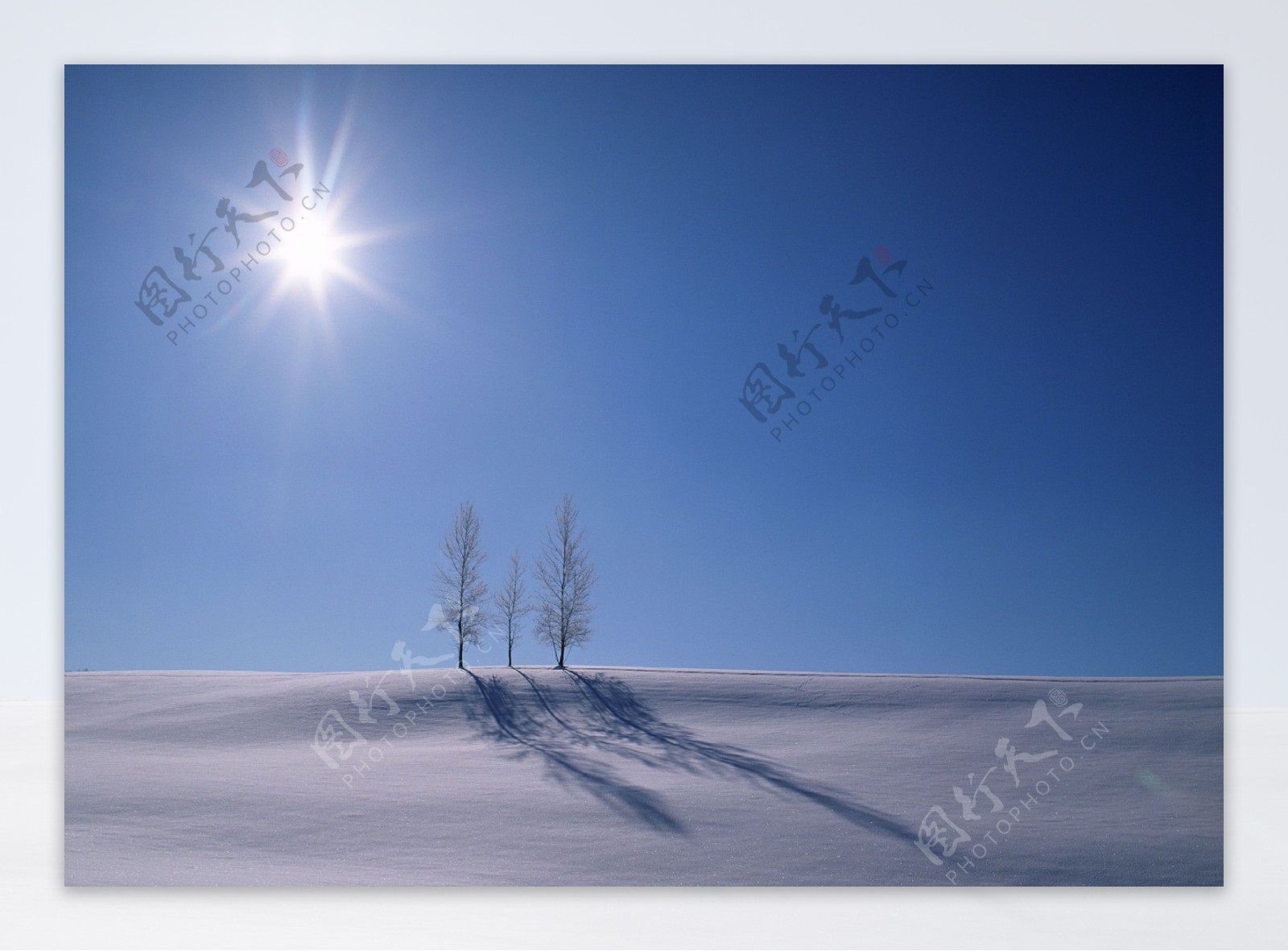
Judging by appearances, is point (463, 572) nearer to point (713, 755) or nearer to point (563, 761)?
point (563, 761)

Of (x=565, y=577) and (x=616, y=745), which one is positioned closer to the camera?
(x=565, y=577)

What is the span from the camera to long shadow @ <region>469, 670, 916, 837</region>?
15.0 feet

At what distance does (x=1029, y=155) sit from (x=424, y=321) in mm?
3258

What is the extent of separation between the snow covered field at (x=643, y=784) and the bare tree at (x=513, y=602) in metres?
0.33

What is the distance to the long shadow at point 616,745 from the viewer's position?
4.57 m

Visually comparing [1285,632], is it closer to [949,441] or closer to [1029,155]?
[949,441]

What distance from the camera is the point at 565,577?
15.6 ft

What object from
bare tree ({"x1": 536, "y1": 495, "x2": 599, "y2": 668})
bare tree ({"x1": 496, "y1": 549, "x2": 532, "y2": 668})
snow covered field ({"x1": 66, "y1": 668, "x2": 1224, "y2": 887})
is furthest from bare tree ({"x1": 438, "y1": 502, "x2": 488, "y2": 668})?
snow covered field ({"x1": 66, "y1": 668, "x2": 1224, "y2": 887})

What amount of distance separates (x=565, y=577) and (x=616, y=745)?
96 cm

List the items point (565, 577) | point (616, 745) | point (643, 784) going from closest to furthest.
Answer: point (643, 784), point (565, 577), point (616, 745)

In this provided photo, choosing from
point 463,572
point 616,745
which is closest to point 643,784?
point 616,745

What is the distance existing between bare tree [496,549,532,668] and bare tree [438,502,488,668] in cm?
10

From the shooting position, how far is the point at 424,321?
4672mm

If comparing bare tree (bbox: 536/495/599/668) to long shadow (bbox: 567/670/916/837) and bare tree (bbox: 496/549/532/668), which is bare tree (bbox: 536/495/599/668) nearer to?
bare tree (bbox: 496/549/532/668)
